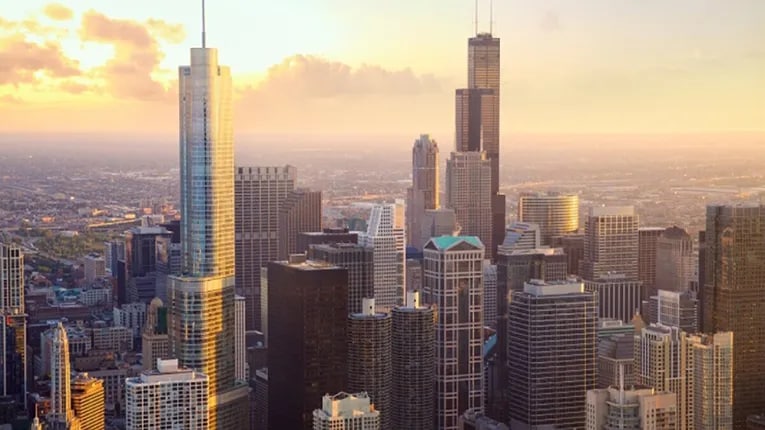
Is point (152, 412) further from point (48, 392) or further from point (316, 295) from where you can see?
point (316, 295)

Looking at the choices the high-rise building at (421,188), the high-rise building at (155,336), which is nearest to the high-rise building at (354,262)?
the high-rise building at (421,188)

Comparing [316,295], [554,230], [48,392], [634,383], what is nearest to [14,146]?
[48,392]

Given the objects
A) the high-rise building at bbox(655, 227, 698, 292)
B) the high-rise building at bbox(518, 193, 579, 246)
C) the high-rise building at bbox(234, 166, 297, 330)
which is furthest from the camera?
the high-rise building at bbox(518, 193, 579, 246)

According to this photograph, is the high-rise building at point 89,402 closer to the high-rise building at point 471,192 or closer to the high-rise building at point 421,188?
the high-rise building at point 421,188

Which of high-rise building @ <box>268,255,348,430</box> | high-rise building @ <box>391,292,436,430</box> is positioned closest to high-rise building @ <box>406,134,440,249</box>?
high-rise building @ <box>391,292,436,430</box>

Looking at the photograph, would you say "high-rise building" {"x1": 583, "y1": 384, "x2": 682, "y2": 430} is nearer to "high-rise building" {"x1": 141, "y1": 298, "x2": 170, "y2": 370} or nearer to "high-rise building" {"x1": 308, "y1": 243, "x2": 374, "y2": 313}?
"high-rise building" {"x1": 308, "y1": 243, "x2": 374, "y2": 313}

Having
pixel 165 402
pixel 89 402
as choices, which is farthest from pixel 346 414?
pixel 89 402
